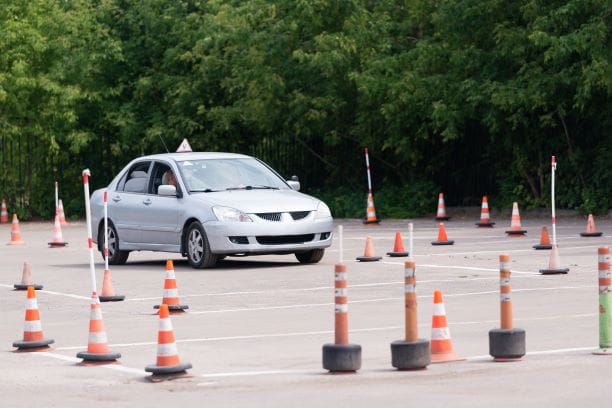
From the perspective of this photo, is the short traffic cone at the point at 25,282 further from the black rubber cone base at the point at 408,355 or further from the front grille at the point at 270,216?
the black rubber cone base at the point at 408,355

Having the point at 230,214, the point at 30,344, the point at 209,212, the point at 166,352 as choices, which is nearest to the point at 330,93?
the point at 209,212

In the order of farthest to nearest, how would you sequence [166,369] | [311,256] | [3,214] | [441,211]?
1. [3,214]
2. [441,211]
3. [311,256]
4. [166,369]

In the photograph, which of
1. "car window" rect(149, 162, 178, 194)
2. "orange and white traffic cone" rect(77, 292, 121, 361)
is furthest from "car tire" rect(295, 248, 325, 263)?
"orange and white traffic cone" rect(77, 292, 121, 361)

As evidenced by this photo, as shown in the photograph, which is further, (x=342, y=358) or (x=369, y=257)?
(x=369, y=257)

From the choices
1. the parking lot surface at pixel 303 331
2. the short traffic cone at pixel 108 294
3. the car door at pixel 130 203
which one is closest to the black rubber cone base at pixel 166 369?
the parking lot surface at pixel 303 331

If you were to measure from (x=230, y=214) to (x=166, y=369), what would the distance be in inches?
428

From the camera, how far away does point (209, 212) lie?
22.1 meters

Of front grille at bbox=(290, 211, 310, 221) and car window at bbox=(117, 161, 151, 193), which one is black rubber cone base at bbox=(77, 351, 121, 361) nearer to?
front grille at bbox=(290, 211, 310, 221)

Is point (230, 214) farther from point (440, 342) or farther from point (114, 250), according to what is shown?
point (440, 342)

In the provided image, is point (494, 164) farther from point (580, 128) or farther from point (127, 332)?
point (127, 332)

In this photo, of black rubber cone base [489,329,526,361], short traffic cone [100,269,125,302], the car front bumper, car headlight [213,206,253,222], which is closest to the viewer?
black rubber cone base [489,329,526,361]

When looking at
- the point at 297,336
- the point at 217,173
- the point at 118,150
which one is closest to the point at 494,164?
the point at 118,150

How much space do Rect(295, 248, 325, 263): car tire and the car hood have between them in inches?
28.5

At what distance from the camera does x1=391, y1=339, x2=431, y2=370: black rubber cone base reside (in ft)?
36.6
